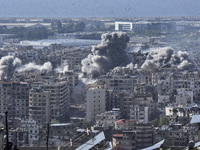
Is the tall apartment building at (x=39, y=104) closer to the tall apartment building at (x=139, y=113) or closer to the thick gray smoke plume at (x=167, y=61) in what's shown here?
the tall apartment building at (x=139, y=113)

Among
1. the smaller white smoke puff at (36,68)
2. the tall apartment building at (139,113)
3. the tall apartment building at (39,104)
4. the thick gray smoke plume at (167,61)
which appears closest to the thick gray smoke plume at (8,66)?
the smaller white smoke puff at (36,68)

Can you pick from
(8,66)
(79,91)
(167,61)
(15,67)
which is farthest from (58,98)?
(167,61)

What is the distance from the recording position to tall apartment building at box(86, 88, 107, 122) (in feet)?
127

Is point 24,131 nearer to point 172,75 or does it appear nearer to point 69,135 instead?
point 69,135

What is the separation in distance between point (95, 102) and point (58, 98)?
10.2ft

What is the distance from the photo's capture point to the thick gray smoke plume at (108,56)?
5739cm

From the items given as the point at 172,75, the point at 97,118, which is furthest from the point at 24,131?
the point at 172,75

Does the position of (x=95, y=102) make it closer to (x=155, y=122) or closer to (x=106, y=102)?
(x=106, y=102)

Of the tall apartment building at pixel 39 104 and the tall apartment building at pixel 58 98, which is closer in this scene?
the tall apartment building at pixel 39 104

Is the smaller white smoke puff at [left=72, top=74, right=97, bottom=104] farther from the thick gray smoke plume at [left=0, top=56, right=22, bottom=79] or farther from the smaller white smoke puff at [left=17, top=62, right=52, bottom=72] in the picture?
the smaller white smoke puff at [left=17, top=62, right=52, bottom=72]

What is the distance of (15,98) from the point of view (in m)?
42.2

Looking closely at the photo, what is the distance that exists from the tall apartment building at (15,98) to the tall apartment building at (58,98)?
111 centimetres

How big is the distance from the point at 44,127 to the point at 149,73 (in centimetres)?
2287

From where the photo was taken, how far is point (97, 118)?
35344mm
